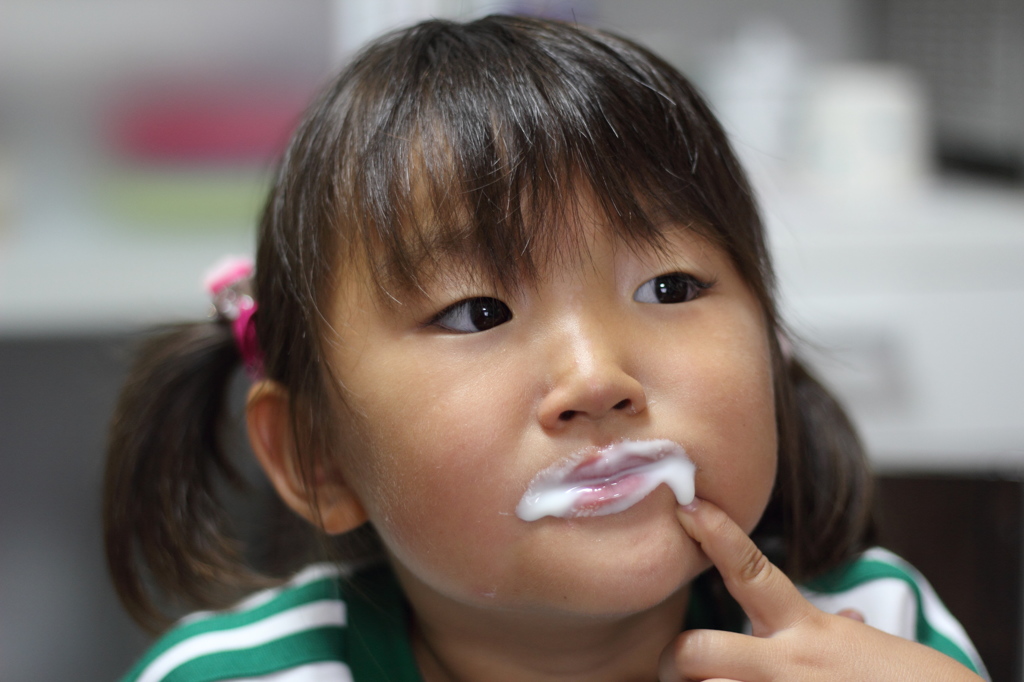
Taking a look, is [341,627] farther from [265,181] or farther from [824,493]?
[265,181]

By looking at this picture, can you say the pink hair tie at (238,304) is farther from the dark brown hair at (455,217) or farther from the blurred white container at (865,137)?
the blurred white container at (865,137)

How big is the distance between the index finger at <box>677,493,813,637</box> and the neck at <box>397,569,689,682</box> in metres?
0.08

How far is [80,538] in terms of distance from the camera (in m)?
0.97

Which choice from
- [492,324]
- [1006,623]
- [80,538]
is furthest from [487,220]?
[80,538]

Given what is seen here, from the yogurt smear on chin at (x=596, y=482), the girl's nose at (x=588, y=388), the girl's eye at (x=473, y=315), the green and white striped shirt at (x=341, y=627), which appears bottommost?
the green and white striped shirt at (x=341, y=627)

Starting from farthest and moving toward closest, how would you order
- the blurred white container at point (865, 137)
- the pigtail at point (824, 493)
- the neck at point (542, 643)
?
the blurred white container at point (865, 137) < the pigtail at point (824, 493) < the neck at point (542, 643)

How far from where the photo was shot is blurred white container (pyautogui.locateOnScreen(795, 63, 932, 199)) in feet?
4.99

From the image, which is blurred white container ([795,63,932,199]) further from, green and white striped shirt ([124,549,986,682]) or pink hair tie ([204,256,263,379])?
pink hair tie ([204,256,263,379])

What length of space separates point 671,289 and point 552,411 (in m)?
0.11

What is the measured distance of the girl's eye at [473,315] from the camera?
0.50 metres

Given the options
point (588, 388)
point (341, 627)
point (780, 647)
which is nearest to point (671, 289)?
point (588, 388)

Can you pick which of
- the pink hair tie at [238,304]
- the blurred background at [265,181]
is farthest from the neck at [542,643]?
the blurred background at [265,181]

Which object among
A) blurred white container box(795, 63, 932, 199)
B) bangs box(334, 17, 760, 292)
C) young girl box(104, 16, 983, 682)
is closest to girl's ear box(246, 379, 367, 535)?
young girl box(104, 16, 983, 682)

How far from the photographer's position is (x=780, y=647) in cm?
51
